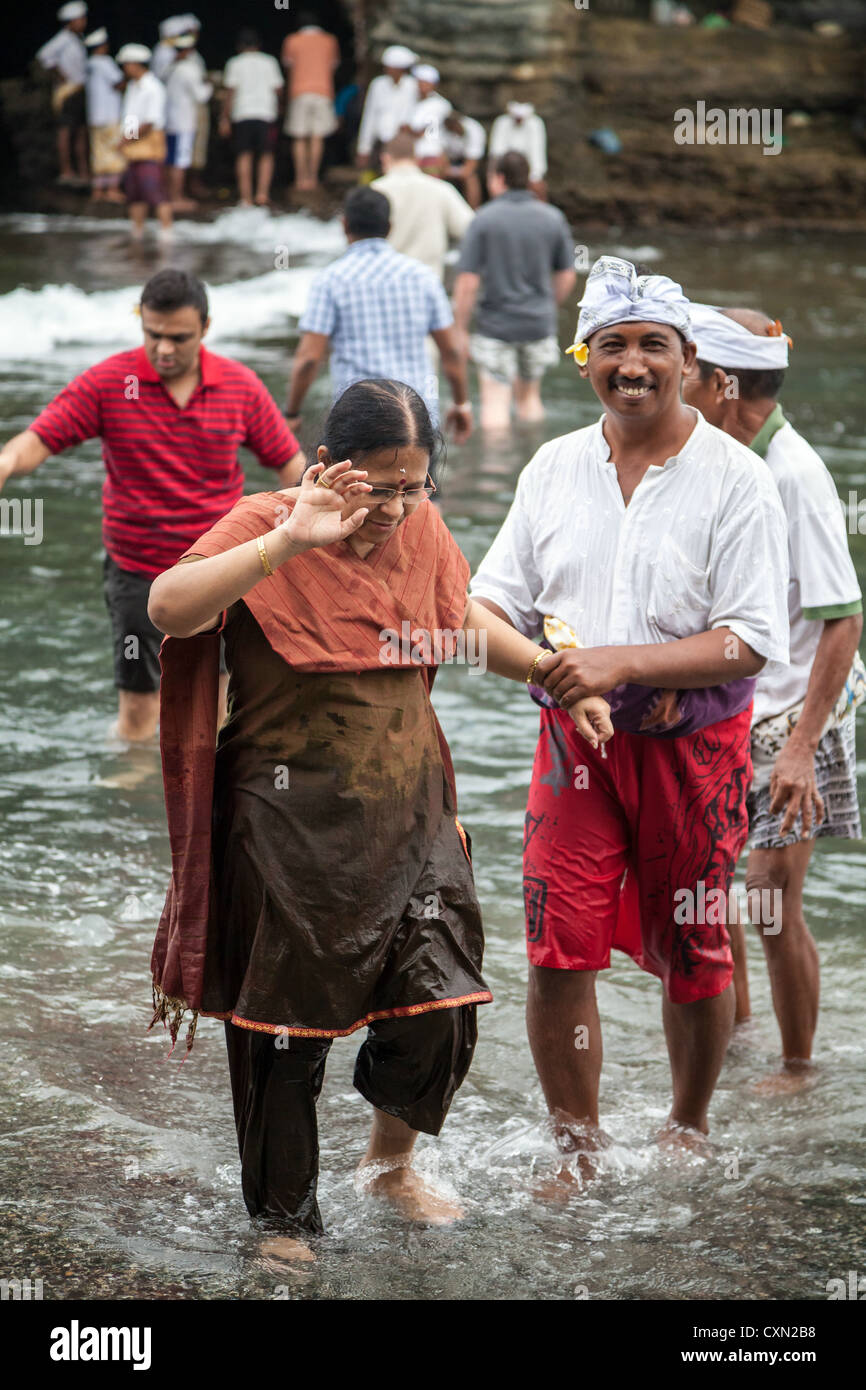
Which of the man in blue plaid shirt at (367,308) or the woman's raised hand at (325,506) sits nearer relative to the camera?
the woman's raised hand at (325,506)

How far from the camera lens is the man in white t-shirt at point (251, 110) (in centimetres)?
2467

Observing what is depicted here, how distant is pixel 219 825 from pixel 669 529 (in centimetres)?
123

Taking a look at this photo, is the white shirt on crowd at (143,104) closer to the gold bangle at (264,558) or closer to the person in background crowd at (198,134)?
the person in background crowd at (198,134)

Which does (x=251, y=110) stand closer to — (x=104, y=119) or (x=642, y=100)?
(x=104, y=119)

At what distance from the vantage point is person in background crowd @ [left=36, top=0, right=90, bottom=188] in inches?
995

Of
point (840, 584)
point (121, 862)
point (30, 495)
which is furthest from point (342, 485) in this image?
point (30, 495)

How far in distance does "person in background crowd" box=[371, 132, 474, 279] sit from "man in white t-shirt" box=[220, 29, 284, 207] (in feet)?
45.9

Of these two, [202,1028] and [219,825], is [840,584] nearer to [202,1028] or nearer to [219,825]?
[219,825]

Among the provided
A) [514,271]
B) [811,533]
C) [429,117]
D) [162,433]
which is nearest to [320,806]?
[811,533]

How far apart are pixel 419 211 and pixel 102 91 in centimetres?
1456

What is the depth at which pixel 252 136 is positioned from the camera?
2541cm

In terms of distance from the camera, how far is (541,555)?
164 inches

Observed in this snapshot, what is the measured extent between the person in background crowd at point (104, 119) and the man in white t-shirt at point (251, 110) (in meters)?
1.65

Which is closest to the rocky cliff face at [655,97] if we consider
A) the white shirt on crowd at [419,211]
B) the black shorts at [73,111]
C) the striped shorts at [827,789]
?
the black shorts at [73,111]
